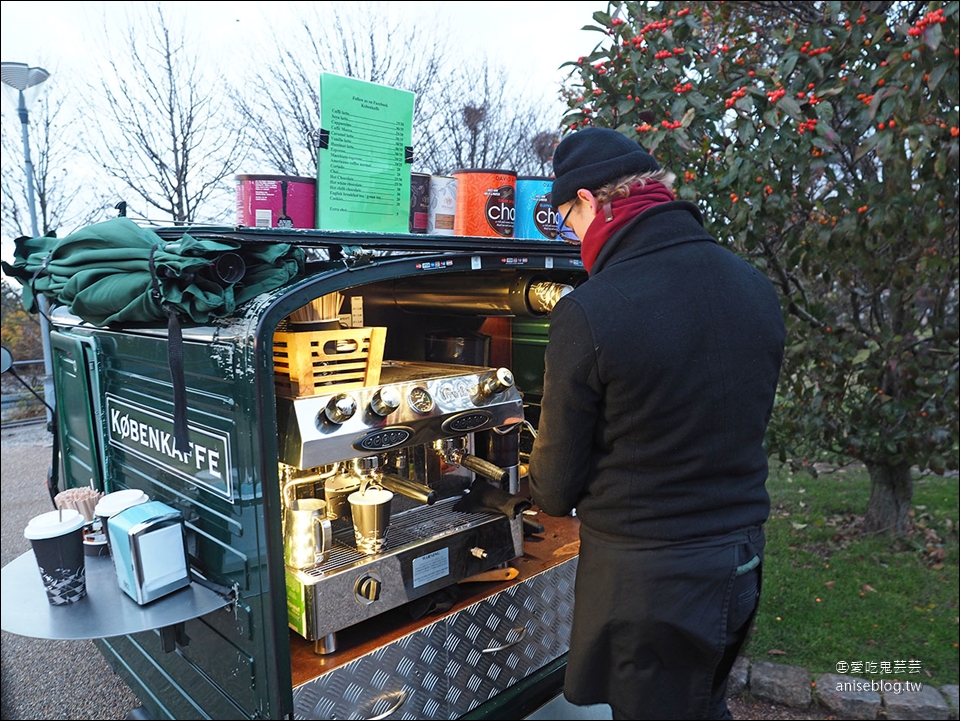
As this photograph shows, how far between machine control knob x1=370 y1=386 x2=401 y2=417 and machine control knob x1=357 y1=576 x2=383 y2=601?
59 centimetres

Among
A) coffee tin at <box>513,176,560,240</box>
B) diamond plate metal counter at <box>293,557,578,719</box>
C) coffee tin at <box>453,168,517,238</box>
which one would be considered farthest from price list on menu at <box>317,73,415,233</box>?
diamond plate metal counter at <box>293,557,578,719</box>

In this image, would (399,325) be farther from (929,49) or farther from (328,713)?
(929,49)

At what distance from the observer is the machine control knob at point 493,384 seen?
9.04ft

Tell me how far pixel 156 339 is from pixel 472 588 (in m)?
1.58

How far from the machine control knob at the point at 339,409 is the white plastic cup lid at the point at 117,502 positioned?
78 centimetres

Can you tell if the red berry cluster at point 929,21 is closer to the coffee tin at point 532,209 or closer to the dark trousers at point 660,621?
the coffee tin at point 532,209

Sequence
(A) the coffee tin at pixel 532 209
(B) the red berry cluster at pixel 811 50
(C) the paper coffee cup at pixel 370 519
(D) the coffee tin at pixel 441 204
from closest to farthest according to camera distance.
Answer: (C) the paper coffee cup at pixel 370 519 → (D) the coffee tin at pixel 441 204 → (A) the coffee tin at pixel 532 209 → (B) the red berry cluster at pixel 811 50

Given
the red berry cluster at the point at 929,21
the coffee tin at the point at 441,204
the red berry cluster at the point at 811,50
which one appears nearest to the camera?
the red berry cluster at the point at 929,21

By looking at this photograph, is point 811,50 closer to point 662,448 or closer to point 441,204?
point 441,204

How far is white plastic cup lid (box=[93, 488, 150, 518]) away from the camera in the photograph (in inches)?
88.6

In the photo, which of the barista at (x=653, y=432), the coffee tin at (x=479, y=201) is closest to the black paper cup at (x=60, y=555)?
the barista at (x=653, y=432)

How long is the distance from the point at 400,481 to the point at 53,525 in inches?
47.8

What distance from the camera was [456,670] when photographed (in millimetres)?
2568

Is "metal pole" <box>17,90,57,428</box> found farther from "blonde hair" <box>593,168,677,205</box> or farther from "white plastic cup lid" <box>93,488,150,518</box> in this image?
"blonde hair" <box>593,168,677,205</box>
